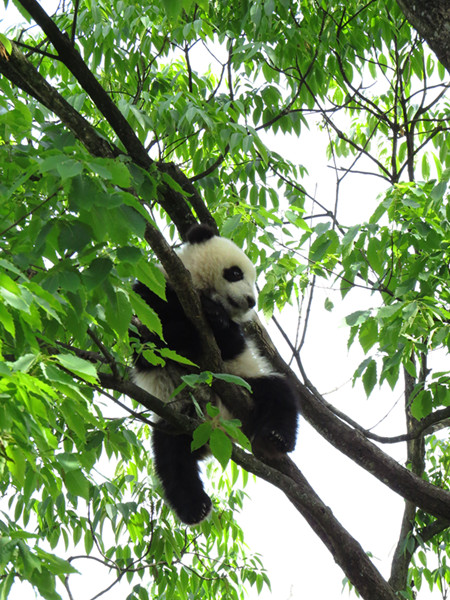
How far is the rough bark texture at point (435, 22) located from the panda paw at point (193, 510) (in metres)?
2.68

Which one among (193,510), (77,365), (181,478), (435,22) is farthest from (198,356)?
(435,22)

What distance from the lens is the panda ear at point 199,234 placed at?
14.7ft

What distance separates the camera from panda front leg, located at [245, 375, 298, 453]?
3.82 meters

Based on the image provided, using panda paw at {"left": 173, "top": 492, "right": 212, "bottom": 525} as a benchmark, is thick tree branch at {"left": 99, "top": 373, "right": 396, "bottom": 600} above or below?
below

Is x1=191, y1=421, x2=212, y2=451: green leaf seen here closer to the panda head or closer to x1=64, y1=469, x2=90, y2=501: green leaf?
x1=64, y1=469, x2=90, y2=501: green leaf

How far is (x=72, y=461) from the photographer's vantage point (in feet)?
7.83

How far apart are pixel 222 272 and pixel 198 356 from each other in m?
1.13

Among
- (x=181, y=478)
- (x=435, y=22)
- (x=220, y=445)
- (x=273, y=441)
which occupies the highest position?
(x=435, y=22)

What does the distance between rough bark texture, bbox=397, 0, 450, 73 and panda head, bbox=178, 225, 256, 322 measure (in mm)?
2266

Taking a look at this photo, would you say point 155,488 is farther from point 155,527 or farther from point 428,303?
point 428,303

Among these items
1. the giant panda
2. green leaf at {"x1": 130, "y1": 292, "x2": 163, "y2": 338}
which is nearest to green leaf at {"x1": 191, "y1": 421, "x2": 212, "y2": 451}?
green leaf at {"x1": 130, "y1": 292, "x2": 163, "y2": 338}

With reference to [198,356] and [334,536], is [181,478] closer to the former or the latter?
[198,356]

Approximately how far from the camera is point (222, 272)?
4.67m

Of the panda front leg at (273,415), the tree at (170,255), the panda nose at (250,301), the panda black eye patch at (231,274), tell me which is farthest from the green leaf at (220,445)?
the panda black eye patch at (231,274)
